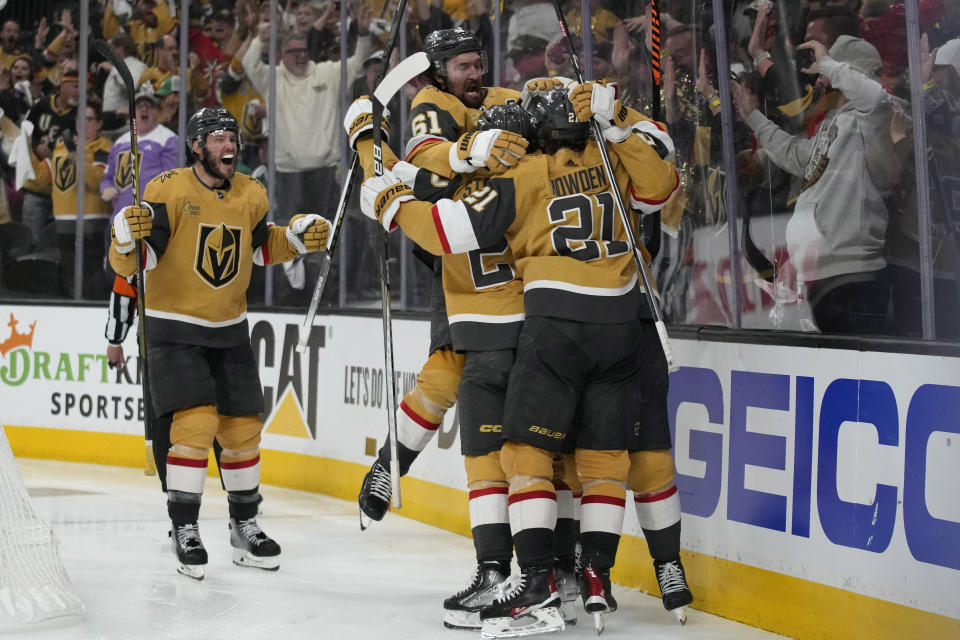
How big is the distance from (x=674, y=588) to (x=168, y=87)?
495cm

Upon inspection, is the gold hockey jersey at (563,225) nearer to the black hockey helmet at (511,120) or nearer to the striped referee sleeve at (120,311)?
the black hockey helmet at (511,120)

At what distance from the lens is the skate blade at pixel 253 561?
430 centimetres

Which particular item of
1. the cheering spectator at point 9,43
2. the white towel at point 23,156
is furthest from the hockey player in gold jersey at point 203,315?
the cheering spectator at point 9,43

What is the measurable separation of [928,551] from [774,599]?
23.3 inches

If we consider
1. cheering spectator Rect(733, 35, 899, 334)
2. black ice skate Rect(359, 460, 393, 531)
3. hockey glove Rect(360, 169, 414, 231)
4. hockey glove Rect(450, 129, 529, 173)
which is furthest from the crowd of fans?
black ice skate Rect(359, 460, 393, 531)

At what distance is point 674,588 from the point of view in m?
3.48

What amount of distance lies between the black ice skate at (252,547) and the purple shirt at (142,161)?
329 cm

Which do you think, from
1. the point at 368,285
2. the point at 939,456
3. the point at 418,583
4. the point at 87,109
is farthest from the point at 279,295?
the point at 939,456

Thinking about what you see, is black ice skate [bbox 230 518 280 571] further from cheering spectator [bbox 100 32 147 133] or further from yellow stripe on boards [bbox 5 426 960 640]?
cheering spectator [bbox 100 32 147 133]

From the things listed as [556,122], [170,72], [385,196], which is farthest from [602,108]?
[170,72]

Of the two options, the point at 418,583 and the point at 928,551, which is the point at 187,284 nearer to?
the point at 418,583

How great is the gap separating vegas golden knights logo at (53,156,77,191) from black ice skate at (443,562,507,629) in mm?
4986

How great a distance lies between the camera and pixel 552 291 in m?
3.36

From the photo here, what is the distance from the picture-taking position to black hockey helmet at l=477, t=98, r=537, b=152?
11.4ft
